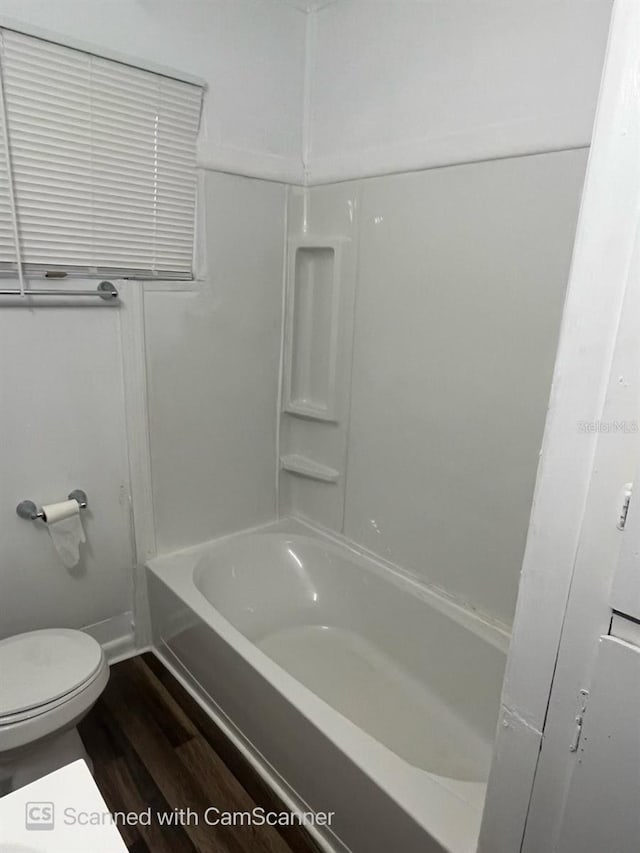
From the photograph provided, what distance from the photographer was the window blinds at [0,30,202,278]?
1.48 metres

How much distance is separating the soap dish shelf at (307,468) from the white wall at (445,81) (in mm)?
1156

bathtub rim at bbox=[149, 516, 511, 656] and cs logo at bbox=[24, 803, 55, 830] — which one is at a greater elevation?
cs logo at bbox=[24, 803, 55, 830]

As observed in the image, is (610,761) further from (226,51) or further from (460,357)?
(226,51)

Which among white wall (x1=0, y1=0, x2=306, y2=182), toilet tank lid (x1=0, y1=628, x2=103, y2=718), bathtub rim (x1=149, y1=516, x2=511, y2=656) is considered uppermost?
white wall (x1=0, y1=0, x2=306, y2=182)

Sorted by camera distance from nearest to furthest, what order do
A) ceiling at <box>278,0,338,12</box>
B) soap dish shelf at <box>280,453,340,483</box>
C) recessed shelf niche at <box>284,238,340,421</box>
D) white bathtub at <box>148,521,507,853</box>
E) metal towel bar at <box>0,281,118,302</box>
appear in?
white bathtub at <box>148,521,507,853</box> → metal towel bar at <box>0,281,118,302</box> → ceiling at <box>278,0,338,12</box> → recessed shelf niche at <box>284,238,340,421</box> → soap dish shelf at <box>280,453,340,483</box>

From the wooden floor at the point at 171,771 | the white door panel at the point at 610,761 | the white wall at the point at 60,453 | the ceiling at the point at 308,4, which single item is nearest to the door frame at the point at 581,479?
the white door panel at the point at 610,761

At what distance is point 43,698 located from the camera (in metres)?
1.40

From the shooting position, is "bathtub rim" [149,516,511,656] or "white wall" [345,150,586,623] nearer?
"white wall" [345,150,586,623]

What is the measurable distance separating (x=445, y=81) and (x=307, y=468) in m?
1.50

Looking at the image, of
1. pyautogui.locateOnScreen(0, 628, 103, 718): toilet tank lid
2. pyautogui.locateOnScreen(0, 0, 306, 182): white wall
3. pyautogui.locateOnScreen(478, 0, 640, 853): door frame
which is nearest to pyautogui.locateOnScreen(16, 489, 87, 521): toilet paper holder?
pyautogui.locateOnScreen(0, 628, 103, 718): toilet tank lid

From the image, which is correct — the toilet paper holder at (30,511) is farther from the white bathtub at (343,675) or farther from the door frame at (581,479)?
the door frame at (581,479)

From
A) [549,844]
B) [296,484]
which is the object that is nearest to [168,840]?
[549,844]

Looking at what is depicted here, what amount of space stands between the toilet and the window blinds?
45.1 inches

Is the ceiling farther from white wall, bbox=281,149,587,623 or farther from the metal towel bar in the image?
the metal towel bar
